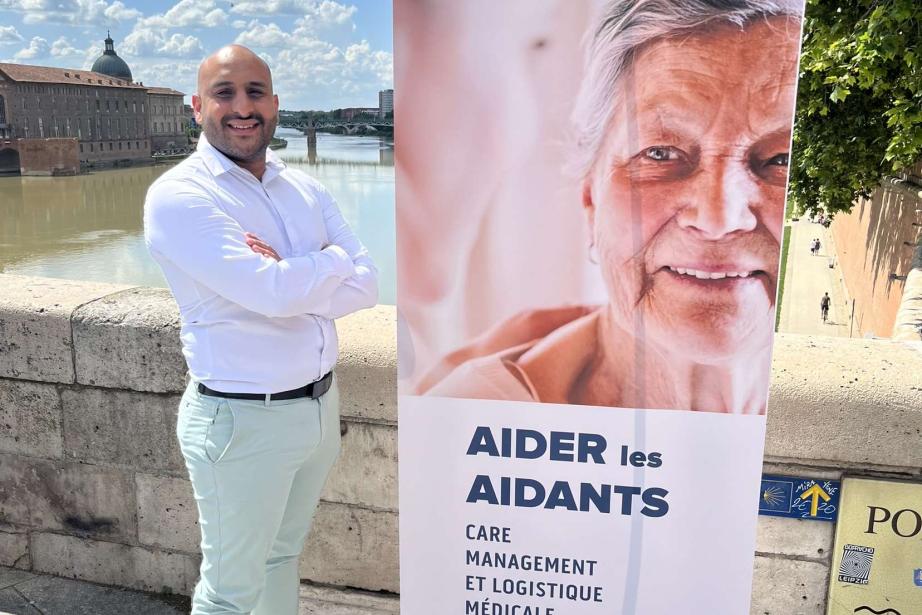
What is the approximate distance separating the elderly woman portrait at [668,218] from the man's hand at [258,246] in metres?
0.35

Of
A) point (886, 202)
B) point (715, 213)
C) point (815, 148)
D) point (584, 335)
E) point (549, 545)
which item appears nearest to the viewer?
point (715, 213)

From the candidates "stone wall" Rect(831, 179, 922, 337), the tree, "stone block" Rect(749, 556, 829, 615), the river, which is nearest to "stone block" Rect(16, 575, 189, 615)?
"stone block" Rect(749, 556, 829, 615)

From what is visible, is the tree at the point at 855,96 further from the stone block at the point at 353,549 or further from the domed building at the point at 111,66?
the domed building at the point at 111,66

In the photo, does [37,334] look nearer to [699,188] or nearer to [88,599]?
[88,599]

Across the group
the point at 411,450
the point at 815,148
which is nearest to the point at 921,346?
the point at 411,450

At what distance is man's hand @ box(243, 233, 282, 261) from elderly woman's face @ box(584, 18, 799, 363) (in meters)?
0.54

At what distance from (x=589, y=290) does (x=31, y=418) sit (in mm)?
1595

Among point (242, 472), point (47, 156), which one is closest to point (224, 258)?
point (242, 472)

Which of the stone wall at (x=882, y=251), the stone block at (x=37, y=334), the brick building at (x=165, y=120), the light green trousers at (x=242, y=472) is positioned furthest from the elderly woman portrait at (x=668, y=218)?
the brick building at (x=165, y=120)

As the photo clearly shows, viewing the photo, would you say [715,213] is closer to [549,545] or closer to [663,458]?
[663,458]

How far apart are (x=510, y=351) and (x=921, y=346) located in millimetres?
987

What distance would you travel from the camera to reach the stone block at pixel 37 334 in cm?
210

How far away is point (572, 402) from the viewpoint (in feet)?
4.81

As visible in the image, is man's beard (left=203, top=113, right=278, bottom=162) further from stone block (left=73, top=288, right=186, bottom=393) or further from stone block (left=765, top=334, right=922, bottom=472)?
stone block (left=765, top=334, right=922, bottom=472)
